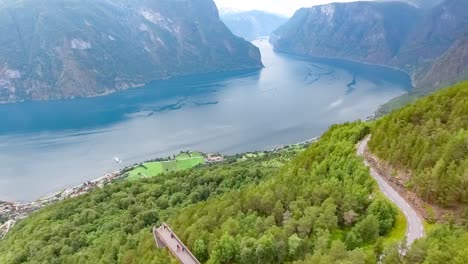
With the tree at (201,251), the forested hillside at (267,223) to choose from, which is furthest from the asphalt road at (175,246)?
the forested hillside at (267,223)

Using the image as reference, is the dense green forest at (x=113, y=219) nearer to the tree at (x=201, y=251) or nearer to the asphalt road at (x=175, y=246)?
the asphalt road at (x=175, y=246)

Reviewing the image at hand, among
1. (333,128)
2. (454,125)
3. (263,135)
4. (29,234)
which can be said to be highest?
(454,125)

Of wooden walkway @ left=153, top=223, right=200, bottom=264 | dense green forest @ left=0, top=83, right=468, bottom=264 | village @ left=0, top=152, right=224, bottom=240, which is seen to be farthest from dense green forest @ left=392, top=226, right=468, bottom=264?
village @ left=0, top=152, right=224, bottom=240

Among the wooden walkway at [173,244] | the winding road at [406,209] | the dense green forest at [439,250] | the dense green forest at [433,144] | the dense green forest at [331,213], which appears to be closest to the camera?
the dense green forest at [439,250]

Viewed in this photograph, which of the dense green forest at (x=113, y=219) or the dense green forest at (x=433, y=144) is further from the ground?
the dense green forest at (x=433, y=144)

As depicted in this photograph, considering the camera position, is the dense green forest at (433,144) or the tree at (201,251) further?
the tree at (201,251)

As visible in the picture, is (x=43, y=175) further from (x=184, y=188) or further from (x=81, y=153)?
(x=184, y=188)

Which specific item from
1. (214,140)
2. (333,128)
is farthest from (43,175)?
(333,128)
